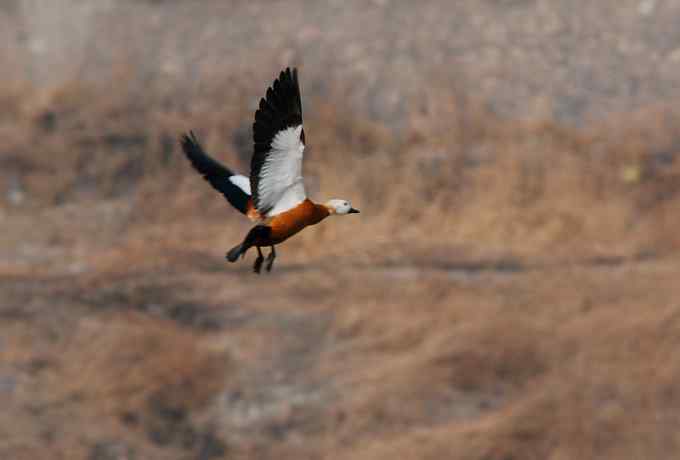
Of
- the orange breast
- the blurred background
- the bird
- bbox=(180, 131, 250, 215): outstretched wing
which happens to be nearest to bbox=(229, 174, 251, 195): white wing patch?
bbox=(180, 131, 250, 215): outstretched wing

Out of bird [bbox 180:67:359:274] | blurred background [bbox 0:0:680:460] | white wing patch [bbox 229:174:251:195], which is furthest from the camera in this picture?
blurred background [bbox 0:0:680:460]

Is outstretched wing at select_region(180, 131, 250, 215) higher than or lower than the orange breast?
higher

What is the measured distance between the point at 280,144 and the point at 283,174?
0.21m

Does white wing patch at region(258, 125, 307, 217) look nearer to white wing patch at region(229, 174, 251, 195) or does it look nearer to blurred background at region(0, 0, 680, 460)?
white wing patch at region(229, 174, 251, 195)

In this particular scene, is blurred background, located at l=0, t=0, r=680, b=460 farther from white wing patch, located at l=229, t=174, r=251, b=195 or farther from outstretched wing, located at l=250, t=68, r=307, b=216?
outstretched wing, located at l=250, t=68, r=307, b=216

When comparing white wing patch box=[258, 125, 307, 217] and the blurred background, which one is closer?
white wing patch box=[258, 125, 307, 217]

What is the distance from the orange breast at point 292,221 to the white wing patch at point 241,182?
2.83 ft

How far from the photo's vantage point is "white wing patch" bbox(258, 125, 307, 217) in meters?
9.27

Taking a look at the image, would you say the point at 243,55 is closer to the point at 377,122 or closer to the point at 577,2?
the point at 377,122

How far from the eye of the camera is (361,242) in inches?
789

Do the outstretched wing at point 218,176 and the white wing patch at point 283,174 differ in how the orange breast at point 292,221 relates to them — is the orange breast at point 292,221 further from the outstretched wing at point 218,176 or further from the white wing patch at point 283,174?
the outstretched wing at point 218,176

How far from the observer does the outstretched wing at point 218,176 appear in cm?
1027

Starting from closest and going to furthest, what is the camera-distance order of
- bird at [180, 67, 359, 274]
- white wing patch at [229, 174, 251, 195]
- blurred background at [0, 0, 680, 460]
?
1. bird at [180, 67, 359, 274]
2. white wing patch at [229, 174, 251, 195]
3. blurred background at [0, 0, 680, 460]

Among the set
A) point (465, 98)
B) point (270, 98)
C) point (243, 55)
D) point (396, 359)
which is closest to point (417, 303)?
point (396, 359)
